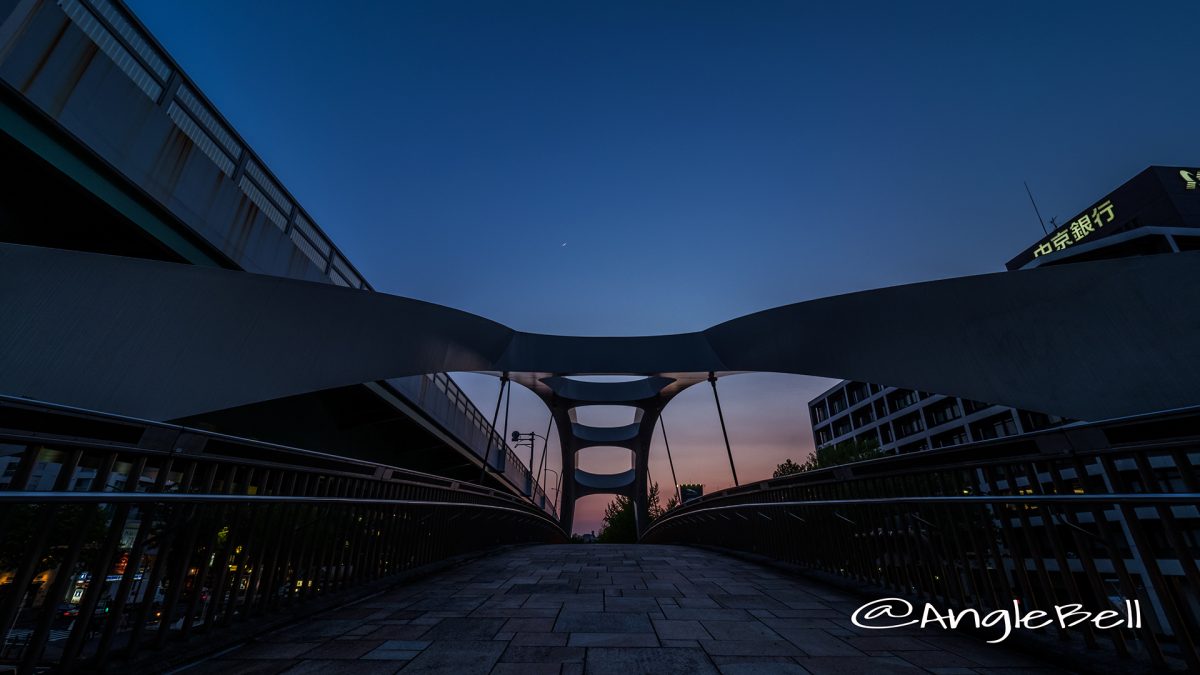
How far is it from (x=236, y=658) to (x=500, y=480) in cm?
2841

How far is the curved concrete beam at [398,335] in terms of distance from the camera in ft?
17.8

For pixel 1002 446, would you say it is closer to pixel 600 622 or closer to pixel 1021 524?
pixel 1021 524

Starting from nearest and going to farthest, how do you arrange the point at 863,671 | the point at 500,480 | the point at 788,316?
the point at 863,671 < the point at 788,316 < the point at 500,480

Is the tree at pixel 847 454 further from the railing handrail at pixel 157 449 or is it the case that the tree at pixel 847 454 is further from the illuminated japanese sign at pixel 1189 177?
the railing handrail at pixel 157 449

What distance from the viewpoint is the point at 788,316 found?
1365cm

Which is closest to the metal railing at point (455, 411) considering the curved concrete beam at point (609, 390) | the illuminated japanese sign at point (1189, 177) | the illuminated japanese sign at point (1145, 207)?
the curved concrete beam at point (609, 390)

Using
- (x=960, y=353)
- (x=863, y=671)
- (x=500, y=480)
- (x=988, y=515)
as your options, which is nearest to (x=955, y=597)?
(x=988, y=515)

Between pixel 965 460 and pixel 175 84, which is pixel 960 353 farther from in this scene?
pixel 175 84

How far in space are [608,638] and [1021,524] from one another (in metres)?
2.93

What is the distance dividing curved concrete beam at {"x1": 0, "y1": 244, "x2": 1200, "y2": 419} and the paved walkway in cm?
440

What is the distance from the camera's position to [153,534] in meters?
2.93

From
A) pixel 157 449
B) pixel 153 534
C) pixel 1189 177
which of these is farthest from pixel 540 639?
pixel 1189 177

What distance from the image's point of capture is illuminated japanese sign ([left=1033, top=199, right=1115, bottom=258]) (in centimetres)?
4038

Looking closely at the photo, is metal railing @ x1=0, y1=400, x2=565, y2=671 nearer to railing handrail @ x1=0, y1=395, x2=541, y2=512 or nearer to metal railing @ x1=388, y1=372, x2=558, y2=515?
railing handrail @ x1=0, y1=395, x2=541, y2=512
